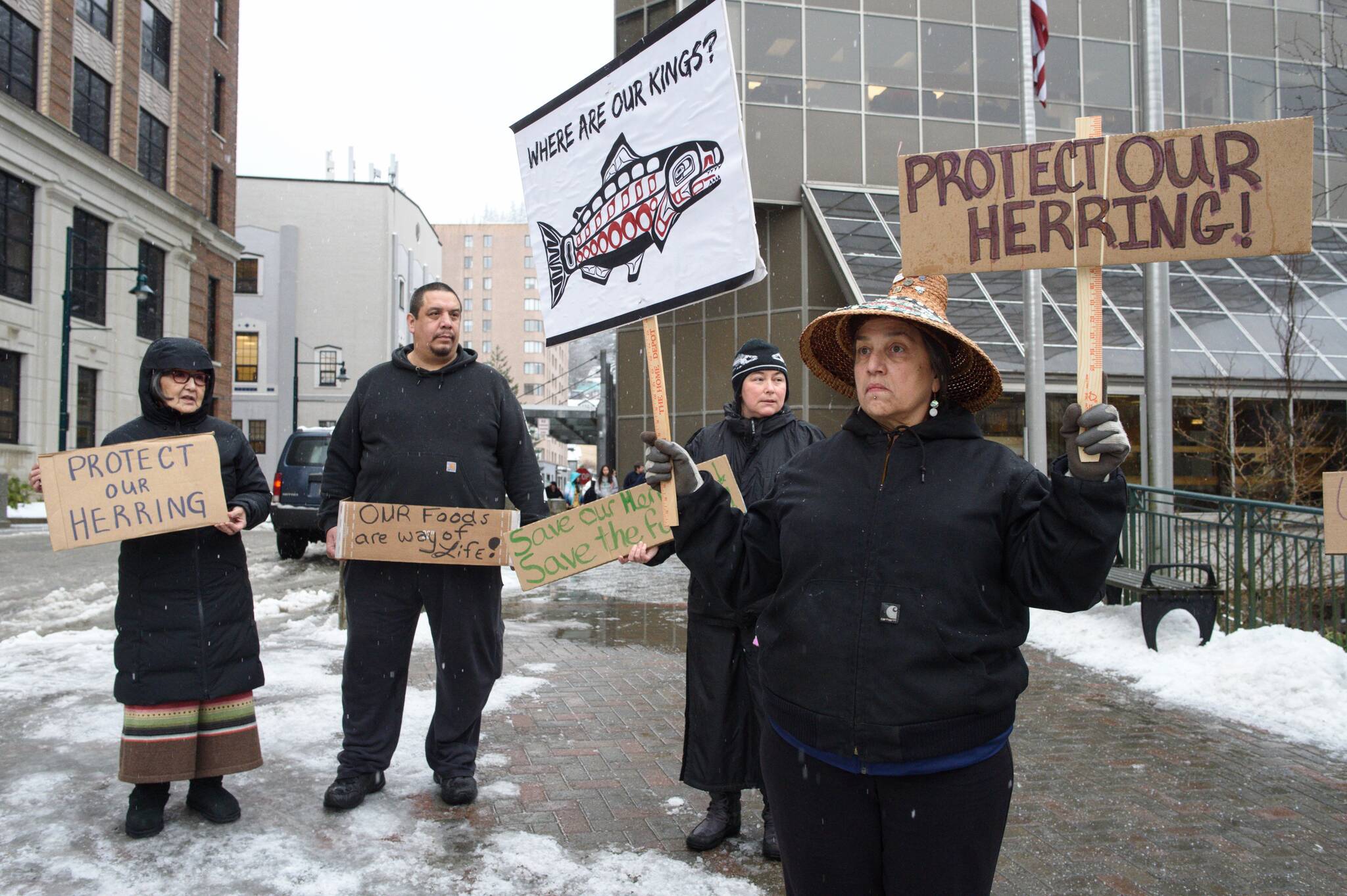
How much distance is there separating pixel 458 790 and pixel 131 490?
1785mm

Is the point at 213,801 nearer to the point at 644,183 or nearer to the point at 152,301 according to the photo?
the point at 644,183

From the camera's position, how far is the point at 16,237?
27.3 metres

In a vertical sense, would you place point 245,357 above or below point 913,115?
below

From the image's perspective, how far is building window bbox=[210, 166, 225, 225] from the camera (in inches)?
1581

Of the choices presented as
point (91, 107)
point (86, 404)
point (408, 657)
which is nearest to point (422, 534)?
point (408, 657)

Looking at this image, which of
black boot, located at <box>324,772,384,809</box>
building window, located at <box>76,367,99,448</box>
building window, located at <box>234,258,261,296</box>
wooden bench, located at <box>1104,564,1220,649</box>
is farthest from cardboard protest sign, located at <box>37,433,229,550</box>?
building window, located at <box>234,258,261,296</box>

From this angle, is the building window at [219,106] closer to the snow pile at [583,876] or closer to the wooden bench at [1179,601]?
the wooden bench at [1179,601]

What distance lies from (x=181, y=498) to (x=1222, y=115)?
79.0ft

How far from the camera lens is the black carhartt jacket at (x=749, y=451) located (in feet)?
13.0

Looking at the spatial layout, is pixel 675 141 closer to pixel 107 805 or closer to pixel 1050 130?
pixel 107 805

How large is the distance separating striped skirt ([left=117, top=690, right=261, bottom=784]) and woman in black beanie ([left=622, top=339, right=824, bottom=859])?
71.1 inches

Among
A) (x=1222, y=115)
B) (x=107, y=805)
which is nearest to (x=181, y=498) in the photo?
(x=107, y=805)

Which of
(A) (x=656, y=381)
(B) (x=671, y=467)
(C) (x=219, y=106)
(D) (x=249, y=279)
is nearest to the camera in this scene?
(B) (x=671, y=467)

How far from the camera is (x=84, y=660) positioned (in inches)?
278
